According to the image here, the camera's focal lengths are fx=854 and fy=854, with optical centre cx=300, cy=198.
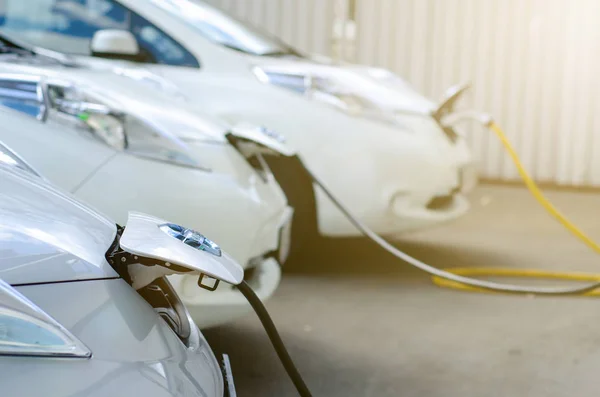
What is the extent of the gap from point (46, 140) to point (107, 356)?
1.26m

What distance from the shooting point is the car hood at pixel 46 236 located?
1107 mm

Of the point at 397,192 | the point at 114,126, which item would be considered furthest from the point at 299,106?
the point at 114,126

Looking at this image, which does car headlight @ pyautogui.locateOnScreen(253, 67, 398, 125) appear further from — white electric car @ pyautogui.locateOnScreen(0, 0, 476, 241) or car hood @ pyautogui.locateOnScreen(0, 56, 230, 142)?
car hood @ pyautogui.locateOnScreen(0, 56, 230, 142)

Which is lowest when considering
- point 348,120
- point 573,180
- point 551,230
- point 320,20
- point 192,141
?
point 573,180

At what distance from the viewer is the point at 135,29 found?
12.2ft

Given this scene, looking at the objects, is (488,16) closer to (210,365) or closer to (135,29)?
(135,29)

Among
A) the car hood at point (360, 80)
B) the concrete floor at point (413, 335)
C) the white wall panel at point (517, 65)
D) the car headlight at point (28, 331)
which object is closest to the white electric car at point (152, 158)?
the concrete floor at point (413, 335)

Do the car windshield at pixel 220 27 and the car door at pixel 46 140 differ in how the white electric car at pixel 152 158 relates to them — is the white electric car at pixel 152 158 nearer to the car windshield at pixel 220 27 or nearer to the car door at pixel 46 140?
the car door at pixel 46 140

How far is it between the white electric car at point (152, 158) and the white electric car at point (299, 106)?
0.89m

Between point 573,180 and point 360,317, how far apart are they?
17.6ft

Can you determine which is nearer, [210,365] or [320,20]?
[210,365]

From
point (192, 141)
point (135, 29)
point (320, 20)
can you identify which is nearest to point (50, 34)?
point (135, 29)

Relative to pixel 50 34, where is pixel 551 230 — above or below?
below

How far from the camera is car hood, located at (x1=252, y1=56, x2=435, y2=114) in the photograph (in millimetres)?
3945
